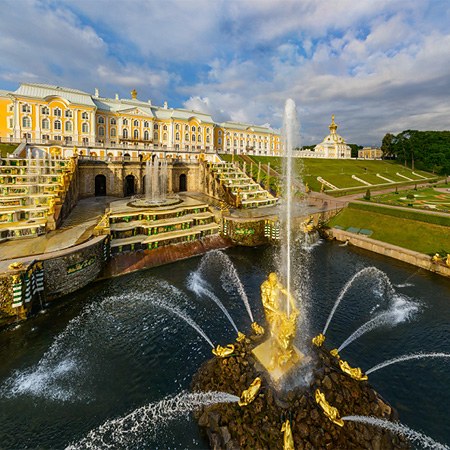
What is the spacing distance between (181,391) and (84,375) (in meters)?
4.40

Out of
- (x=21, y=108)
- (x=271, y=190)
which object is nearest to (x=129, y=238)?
(x=271, y=190)

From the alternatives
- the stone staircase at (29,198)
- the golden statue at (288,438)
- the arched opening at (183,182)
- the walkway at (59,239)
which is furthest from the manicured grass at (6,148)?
the golden statue at (288,438)

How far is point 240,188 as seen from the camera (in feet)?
133

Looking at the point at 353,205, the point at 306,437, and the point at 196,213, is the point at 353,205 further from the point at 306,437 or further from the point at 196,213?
the point at 306,437

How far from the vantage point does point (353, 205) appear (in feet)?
118

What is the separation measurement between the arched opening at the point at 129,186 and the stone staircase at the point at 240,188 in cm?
1323

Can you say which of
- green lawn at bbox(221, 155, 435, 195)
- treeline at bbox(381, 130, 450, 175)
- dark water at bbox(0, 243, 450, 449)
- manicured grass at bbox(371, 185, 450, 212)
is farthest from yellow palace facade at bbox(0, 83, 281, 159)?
treeline at bbox(381, 130, 450, 175)

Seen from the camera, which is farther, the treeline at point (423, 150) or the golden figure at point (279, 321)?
the treeline at point (423, 150)

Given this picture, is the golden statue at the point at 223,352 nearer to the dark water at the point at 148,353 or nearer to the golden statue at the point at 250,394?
the golden statue at the point at 250,394

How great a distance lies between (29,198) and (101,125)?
3936 cm

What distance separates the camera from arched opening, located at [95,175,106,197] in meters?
40.3

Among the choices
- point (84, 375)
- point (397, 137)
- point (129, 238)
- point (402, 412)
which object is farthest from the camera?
point (397, 137)

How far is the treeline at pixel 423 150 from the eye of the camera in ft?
278

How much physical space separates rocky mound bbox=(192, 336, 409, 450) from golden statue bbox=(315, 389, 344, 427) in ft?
0.52
